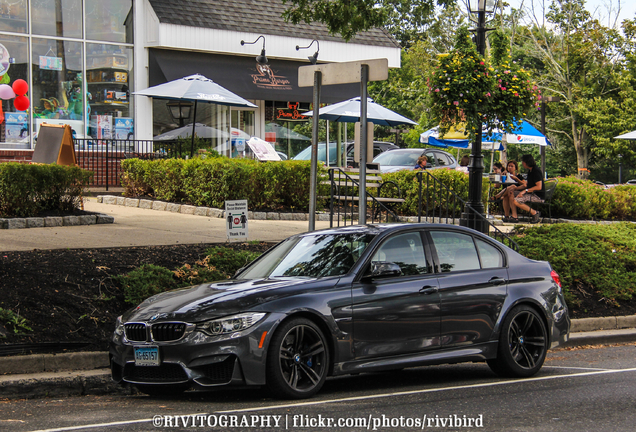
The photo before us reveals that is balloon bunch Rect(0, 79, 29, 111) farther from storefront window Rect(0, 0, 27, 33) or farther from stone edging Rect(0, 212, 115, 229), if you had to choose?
stone edging Rect(0, 212, 115, 229)

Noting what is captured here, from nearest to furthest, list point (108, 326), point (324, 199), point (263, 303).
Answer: point (263, 303), point (108, 326), point (324, 199)

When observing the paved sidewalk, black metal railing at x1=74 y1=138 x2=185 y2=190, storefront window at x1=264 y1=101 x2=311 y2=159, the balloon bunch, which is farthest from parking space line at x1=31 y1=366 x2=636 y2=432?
storefront window at x1=264 y1=101 x2=311 y2=159

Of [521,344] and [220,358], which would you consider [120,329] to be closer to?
[220,358]

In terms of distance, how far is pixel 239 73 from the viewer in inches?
1093

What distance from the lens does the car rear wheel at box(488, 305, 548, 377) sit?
7.37 meters

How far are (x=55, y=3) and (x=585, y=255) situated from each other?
756 inches

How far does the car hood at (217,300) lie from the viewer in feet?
20.1

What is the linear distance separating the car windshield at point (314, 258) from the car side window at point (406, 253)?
0.56 ft

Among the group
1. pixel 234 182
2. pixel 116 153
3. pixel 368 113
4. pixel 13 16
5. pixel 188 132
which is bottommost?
pixel 234 182

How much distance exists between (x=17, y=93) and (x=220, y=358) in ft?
62.4

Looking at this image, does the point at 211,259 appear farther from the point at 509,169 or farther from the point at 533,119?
the point at 533,119

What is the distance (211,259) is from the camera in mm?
10016

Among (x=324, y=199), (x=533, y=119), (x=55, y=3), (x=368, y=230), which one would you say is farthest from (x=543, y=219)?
(x=533, y=119)

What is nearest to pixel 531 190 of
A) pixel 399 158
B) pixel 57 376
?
pixel 399 158
